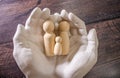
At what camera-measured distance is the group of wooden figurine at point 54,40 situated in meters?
0.59

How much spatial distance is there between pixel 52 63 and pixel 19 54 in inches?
4.5

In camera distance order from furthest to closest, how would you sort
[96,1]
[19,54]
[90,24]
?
1. [96,1]
2. [90,24]
3. [19,54]

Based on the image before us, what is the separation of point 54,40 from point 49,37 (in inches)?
0.7

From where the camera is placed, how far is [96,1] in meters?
0.93

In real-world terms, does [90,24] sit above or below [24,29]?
below

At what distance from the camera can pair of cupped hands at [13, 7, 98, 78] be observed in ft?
1.84

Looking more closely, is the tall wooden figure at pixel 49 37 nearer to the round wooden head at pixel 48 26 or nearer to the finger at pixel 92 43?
the round wooden head at pixel 48 26

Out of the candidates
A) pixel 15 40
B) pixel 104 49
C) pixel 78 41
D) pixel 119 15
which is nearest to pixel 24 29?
pixel 15 40

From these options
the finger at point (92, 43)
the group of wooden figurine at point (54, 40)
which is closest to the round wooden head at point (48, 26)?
the group of wooden figurine at point (54, 40)

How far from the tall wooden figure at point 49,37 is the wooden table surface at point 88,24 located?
14 cm

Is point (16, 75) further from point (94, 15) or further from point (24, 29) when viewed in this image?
point (94, 15)

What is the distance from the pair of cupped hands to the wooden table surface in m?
0.10

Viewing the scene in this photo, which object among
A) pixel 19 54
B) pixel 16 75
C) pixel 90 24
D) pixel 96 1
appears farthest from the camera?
pixel 96 1

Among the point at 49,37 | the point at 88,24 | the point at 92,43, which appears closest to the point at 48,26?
the point at 49,37
